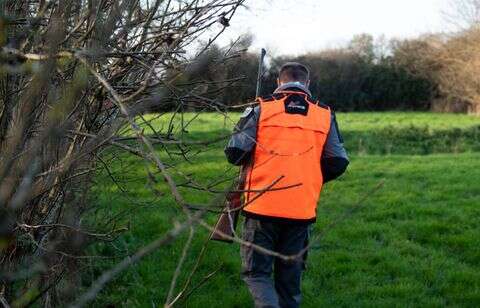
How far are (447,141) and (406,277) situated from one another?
1428 cm

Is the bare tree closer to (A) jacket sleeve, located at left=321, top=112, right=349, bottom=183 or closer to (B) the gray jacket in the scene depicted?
(B) the gray jacket

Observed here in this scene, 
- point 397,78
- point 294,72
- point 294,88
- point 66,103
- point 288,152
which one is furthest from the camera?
point 397,78

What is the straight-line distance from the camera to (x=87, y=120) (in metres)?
2.52

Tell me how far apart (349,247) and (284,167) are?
3.50m

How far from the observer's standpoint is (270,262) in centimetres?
471

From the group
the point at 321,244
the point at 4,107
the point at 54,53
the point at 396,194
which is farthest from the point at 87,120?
the point at 396,194

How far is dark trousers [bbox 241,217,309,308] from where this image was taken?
4609 millimetres

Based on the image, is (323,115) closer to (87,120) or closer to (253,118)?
(253,118)

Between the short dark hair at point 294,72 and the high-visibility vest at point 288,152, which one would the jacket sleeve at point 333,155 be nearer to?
the high-visibility vest at point 288,152

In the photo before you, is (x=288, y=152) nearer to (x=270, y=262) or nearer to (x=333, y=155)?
(x=333, y=155)

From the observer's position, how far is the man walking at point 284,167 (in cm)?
448

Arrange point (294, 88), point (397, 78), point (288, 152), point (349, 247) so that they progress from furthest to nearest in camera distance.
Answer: point (397, 78) < point (349, 247) < point (294, 88) < point (288, 152)

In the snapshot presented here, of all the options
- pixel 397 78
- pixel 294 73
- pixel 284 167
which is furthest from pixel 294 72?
pixel 397 78

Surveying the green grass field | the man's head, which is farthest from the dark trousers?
the man's head
